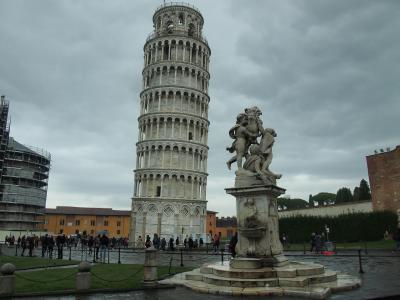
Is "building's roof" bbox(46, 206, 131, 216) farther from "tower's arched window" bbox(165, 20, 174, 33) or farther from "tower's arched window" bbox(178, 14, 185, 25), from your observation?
"tower's arched window" bbox(178, 14, 185, 25)

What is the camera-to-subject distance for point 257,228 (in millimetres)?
11109

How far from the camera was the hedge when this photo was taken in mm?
42375

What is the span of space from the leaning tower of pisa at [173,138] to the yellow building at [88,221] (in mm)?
46511

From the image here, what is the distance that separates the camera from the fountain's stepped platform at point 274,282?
9.30 meters

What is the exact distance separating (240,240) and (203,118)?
47668 millimetres

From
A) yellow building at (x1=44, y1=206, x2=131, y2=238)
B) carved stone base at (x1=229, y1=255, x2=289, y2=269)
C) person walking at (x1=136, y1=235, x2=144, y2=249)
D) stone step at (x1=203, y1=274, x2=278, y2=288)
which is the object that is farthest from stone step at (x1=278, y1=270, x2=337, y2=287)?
yellow building at (x1=44, y1=206, x2=131, y2=238)

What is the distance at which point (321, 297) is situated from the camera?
28.5 feet

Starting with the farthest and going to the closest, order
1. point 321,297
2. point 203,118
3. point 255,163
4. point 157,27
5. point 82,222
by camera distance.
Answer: point 82,222 → point 157,27 → point 203,118 → point 255,163 → point 321,297

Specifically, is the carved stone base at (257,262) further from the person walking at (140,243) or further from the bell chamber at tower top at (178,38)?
the bell chamber at tower top at (178,38)

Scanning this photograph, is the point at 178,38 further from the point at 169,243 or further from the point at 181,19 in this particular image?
the point at 169,243

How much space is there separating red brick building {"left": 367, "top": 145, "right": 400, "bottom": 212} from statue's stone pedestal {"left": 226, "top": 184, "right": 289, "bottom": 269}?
41.7m

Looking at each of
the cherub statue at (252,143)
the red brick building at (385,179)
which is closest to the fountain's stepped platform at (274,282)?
the cherub statue at (252,143)

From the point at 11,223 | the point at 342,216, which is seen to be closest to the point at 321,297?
the point at 342,216

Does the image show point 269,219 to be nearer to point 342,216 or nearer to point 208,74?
point 342,216
